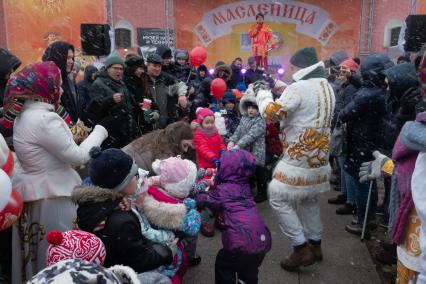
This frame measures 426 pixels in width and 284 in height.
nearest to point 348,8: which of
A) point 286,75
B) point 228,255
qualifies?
point 286,75

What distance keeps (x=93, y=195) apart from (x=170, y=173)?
1.83ft

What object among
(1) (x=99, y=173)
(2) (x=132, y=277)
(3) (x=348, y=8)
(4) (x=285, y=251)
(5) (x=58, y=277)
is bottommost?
(4) (x=285, y=251)

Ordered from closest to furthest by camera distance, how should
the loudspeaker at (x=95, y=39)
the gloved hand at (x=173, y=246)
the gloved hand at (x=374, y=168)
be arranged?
the gloved hand at (x=173, y=246)
the gloved hand at (x=374, y=168)
the loudspeaker at (x=95, y=39)

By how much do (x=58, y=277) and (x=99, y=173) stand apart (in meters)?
0.80

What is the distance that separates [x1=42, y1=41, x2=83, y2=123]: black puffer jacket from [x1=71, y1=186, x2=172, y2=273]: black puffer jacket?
1965mm

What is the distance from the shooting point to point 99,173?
1.98 metres

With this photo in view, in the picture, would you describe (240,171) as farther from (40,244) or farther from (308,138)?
(40,244)

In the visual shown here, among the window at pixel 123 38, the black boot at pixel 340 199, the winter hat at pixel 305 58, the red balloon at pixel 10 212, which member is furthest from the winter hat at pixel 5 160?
the window at pixel 123 38

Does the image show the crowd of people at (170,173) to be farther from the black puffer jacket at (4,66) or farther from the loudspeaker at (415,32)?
the loudspeaker at (415,32)

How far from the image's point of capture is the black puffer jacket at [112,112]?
388 cm

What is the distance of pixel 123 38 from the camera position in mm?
14680

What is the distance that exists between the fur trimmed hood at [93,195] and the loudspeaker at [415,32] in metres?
6.46

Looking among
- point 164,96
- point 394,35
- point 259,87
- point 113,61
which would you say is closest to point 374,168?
point 259,87

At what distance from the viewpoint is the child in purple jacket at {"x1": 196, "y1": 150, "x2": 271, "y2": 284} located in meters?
2.54
